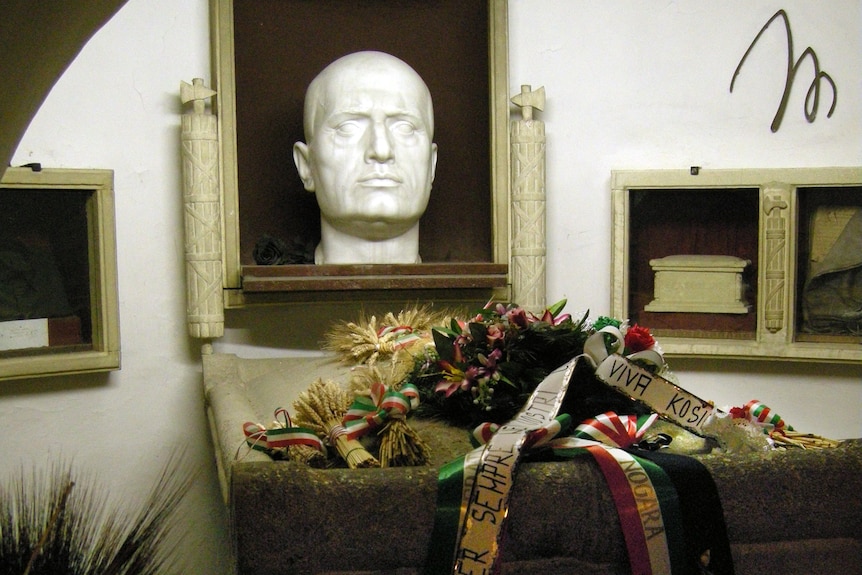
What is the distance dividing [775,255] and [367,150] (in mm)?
1009

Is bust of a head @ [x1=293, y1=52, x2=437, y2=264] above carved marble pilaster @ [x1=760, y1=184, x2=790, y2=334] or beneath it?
above

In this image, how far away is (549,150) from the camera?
2.35m

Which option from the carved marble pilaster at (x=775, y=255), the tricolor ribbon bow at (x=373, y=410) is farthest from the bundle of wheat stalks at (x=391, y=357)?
the carved marble pilaster at (x=775, y=255)

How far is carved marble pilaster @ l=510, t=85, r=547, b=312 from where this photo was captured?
7.15ft

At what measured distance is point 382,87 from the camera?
77.2 inches

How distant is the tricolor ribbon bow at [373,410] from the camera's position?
1.07m

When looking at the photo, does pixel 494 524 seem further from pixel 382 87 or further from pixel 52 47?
pixel 382 87

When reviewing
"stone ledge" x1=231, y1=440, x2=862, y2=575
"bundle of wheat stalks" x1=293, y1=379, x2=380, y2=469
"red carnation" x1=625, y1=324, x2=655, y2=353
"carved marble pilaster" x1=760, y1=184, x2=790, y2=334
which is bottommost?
"stone ledge" x1=231, y1=440, x2=862, y2=575

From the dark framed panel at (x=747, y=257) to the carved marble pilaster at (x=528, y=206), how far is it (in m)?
0.20

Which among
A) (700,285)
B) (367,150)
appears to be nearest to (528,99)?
(367,150)

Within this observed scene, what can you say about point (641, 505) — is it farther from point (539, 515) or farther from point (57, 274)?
point (57, 274)

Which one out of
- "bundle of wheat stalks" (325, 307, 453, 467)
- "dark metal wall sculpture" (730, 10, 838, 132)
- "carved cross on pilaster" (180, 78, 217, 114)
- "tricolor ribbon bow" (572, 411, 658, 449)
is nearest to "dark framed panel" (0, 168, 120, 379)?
"carved cross on pilaster" (180, 78, 217, 114)

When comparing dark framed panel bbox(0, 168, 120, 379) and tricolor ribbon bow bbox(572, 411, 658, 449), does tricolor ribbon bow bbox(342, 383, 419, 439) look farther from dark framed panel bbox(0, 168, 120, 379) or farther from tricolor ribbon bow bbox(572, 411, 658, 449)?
dark framed panel bbox(0, 168, 120, 379)

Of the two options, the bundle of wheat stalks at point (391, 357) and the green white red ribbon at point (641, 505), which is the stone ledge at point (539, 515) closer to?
the green white red ribbon at point (641, 505)
